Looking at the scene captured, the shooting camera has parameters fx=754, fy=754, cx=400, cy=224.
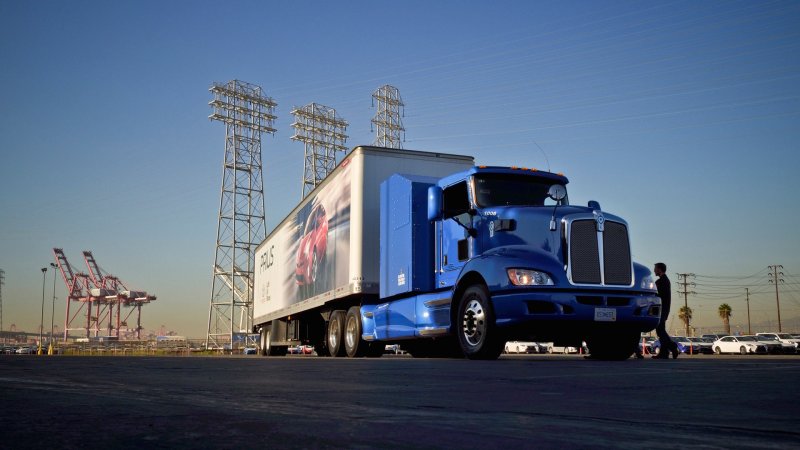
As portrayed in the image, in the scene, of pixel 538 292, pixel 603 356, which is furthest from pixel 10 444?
pixel 603 356

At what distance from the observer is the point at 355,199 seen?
54.4 feet

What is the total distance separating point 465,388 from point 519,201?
847cm

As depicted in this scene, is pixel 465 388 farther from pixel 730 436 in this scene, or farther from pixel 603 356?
pixel 603 356

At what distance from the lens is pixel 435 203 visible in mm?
13586

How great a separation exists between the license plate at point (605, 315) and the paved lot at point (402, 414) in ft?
20.1

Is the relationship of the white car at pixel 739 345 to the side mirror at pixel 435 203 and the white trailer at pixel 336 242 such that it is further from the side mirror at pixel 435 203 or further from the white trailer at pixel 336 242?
the side mirror at pixel 435 203

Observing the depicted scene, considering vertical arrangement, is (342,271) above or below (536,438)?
above

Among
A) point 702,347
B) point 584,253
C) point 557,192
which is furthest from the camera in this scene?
point 702,347

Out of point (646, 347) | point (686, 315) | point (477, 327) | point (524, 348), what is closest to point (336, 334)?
point (477, 327)

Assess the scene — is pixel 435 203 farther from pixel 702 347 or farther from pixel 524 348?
pixel 524 348

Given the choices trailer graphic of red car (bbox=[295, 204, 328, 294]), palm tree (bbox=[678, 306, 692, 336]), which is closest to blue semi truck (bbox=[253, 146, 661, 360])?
trailer graphic of red car (bbox=[295, 204, 328, 294])

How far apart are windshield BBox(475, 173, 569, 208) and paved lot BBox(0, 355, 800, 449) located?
302 inches

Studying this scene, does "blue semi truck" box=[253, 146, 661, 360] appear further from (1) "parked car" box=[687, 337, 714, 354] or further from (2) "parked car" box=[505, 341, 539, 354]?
(2) "parked car" box=[505, 341, 539, 354]

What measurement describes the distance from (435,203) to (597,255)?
301 centimetres
